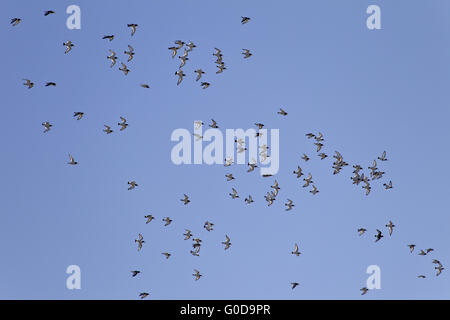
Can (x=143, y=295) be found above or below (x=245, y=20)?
below

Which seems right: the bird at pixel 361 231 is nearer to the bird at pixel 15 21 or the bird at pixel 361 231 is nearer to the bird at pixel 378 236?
the bird at pixel 378 236

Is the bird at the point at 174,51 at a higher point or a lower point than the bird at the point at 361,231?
higher

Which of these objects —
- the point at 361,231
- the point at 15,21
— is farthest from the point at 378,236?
the point at 15,21

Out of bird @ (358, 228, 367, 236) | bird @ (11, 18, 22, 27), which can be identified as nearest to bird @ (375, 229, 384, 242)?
bird @ (358, 228, 367, 236)

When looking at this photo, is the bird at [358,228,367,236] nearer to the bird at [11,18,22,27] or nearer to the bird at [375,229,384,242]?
the bird at [375,229,384,242]

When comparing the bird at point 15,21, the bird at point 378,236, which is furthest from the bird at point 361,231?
the bird at point 15,21

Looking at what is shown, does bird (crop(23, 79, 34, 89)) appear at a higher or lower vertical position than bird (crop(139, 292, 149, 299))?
higher

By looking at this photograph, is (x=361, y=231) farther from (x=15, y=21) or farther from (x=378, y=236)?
(x=15, y=21)
